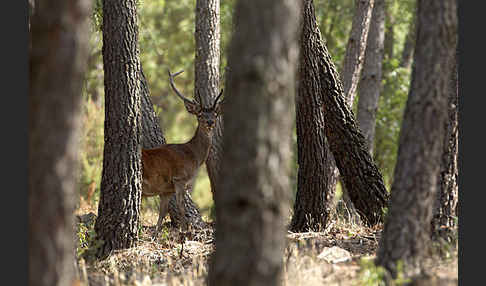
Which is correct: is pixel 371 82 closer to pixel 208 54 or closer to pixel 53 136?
pixel 208 54

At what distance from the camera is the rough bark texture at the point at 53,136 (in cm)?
441

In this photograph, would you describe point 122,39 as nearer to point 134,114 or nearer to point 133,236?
point 134,114

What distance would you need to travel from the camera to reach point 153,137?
438 inches

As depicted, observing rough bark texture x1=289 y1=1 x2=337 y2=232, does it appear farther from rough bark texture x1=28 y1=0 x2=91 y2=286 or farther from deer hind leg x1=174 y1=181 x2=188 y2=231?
rough bark texture x1=28 y1=0 x2=91 y2=286

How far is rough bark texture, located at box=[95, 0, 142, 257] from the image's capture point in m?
8.80

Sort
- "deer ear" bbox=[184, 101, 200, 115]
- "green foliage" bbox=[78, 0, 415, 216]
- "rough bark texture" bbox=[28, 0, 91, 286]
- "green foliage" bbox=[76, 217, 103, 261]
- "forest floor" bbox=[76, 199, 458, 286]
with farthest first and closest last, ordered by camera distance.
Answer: "green foliage" bbox=[78, 0, 415, 216] → "deer ear" bbox=[184, 101, 200, 115] → "green foliage" bbox=[76, 217, 103, 261] → "forest floor" bbox=[76, 199, 458, 286] → "rough bark texture" bbox=[28, 0, 91, 286]

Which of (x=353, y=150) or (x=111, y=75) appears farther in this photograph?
(x=353, y=150)

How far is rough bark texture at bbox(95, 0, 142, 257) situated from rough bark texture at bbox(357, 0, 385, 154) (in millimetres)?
7944

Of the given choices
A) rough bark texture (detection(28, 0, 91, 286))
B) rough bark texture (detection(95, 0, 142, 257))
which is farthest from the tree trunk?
rough bark texture (detection(28, 0, 91, 286))

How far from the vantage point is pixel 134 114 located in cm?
889

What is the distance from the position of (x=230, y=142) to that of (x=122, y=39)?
15.5ft

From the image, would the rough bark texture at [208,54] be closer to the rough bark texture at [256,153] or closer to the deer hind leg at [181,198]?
the deer hind leg at [181,198]

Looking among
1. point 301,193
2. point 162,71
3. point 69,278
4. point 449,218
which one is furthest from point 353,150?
point 162,71

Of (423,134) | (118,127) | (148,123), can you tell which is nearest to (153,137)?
(148,123)
